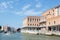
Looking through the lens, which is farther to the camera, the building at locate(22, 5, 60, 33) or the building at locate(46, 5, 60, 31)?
the building at locate(22, 5, 60, 33)

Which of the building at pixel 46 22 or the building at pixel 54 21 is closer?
the building at pixel 54 21

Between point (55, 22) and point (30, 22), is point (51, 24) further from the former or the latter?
point (30, 22)

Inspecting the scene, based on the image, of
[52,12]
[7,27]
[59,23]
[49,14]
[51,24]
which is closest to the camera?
[59,23]

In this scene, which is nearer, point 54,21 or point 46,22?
point 54,21

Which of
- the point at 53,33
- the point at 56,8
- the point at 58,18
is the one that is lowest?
the point at 53,33

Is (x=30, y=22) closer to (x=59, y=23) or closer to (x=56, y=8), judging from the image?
(x=56, y=8)

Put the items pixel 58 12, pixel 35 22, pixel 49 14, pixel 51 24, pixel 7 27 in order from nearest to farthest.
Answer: pixel 51 24 → pixel 58 12 → pixel 49 14 → pixel 35 22 → pixel 7 27

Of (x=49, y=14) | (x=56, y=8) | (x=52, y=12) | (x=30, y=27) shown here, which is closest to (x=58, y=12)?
(x=56, y=8)

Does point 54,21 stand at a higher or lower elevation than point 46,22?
higher

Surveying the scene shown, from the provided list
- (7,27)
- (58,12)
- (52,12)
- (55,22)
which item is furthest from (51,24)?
(7,27)

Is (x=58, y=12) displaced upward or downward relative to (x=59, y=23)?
upward

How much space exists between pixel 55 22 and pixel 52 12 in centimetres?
1569

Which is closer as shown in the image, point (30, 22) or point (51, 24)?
point (51, 24)

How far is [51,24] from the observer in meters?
62.5
